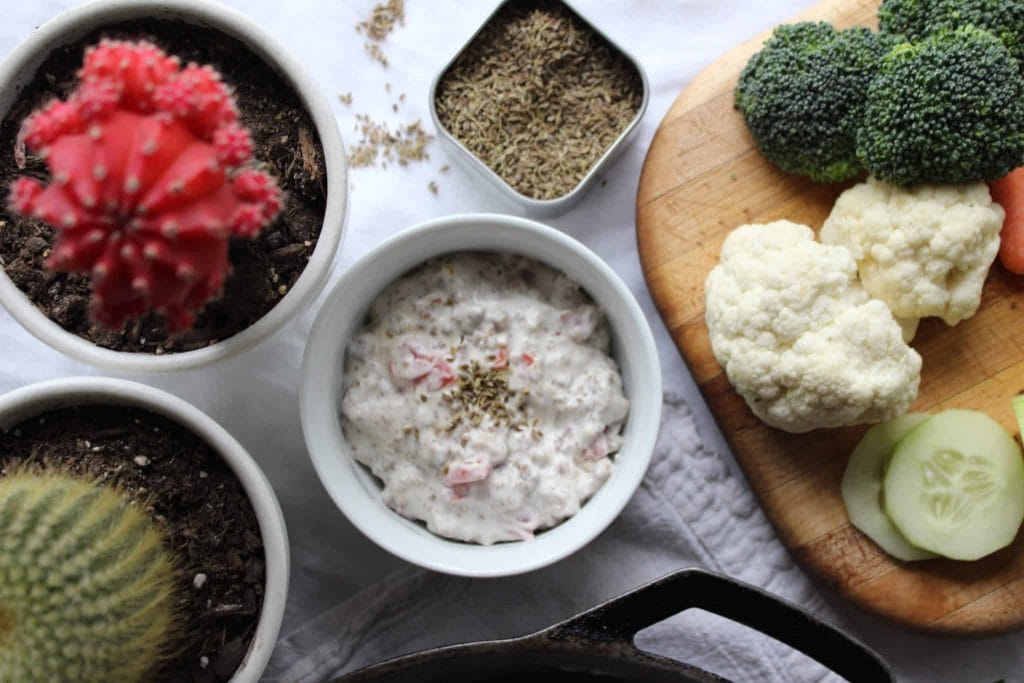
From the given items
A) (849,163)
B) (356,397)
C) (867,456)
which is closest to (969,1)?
(849,163)

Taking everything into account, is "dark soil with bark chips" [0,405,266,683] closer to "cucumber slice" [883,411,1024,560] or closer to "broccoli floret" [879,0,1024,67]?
"cucumber slice" [883,411,1024,560]

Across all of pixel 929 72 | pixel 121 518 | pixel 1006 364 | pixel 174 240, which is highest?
pixel 174 240

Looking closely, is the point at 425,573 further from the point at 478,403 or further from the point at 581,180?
the point at 581,180

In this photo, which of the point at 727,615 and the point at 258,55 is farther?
the point at 727,615

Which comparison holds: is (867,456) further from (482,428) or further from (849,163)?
(482,428)

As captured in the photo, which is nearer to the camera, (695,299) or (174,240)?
(174,240)

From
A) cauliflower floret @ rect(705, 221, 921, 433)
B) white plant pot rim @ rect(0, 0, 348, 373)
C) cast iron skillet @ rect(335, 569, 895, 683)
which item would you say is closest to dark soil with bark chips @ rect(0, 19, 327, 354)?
white plant pot rim @ rect(0, 0, 348, 373)

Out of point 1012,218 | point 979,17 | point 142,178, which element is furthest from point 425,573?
point 979,17
